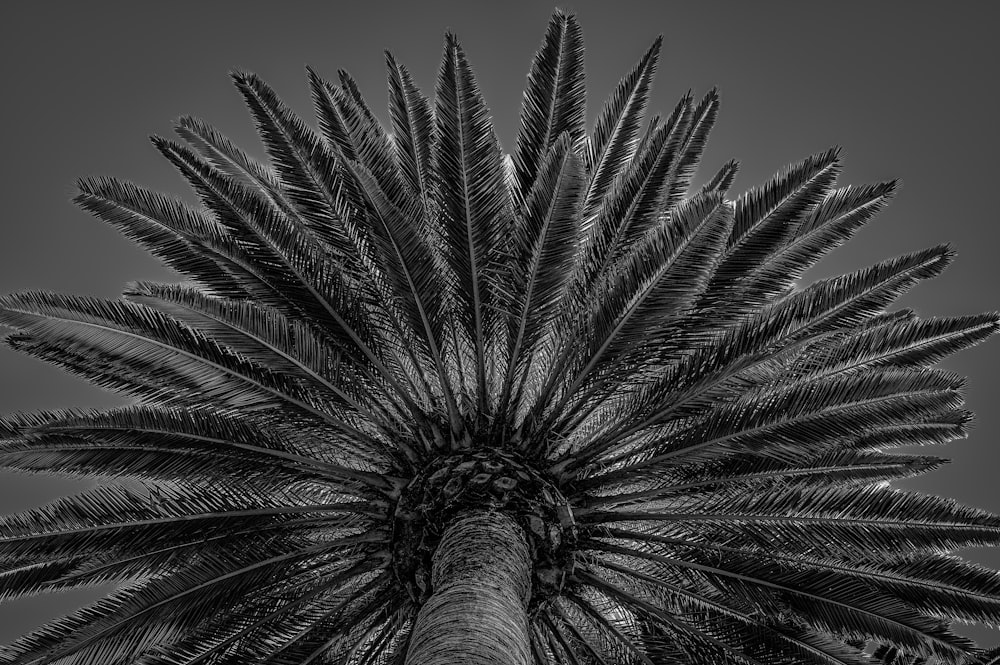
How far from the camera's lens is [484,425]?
764 cm

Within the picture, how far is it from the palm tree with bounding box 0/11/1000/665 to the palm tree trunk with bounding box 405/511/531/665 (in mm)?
68

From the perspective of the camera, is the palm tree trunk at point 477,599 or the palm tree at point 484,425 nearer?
the palm tree trunk at point 477,599

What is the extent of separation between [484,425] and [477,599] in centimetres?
215

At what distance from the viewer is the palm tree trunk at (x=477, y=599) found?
5.18m

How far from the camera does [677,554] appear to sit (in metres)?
7.79

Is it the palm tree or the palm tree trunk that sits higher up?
the palm tree

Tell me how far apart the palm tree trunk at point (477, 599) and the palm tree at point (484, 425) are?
68 mm

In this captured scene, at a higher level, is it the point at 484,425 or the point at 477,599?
the point at 484,425

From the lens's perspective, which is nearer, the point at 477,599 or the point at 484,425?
the point at 477,599

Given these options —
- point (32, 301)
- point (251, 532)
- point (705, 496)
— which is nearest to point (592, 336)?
point (705, 496)

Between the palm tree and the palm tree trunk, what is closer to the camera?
the palm tree trunk

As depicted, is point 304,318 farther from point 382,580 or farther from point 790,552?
point 790,552

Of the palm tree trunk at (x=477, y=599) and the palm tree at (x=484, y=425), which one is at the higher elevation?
the palm tree at (x=484, y=425)

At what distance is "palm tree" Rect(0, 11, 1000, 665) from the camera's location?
22.8ft
